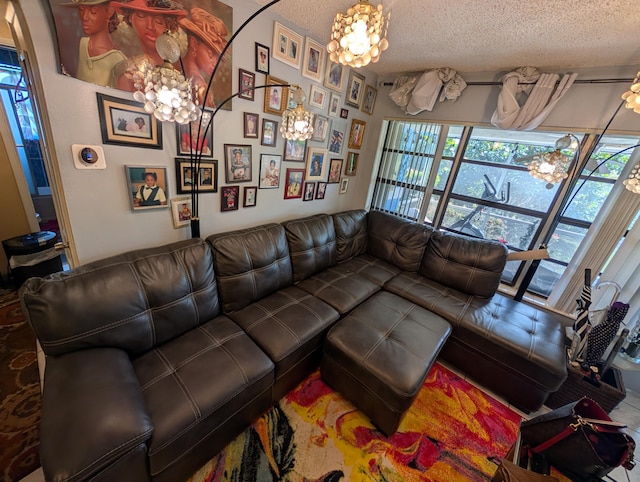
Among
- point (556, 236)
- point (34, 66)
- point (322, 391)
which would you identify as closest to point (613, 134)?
point (556, 236)

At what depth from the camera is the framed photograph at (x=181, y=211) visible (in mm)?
1571

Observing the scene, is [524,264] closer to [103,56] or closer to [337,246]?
[337,246]

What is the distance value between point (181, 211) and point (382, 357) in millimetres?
1585

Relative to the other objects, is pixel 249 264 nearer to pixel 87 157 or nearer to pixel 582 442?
pixel 87 157

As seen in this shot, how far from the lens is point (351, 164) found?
2.89 m

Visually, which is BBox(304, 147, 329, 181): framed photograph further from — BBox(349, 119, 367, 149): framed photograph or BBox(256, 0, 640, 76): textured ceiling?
BBox(256, 0, 640, 76): textured ceiling

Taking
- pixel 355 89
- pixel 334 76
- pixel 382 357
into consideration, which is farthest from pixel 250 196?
pixel 355 89

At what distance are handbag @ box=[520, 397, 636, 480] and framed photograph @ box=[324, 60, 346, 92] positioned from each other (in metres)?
2.65

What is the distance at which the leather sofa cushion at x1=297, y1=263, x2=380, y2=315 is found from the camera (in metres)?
1.86

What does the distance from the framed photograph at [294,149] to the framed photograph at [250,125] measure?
0.31 metres

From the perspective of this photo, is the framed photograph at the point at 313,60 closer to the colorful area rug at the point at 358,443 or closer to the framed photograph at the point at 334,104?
the framed photograph at the point at 334,104

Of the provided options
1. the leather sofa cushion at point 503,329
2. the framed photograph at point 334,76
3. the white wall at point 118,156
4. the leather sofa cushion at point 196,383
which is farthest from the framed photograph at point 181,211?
the leather sofa cushion at point 503,329

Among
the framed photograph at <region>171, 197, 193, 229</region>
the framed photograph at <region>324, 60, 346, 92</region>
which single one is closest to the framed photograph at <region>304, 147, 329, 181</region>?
the framed photograph at <region>324, 60, 346, 92</region>

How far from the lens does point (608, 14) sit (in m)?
1.26
